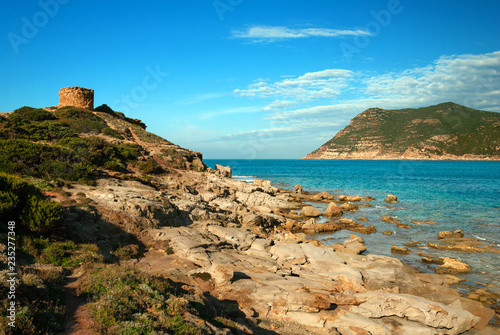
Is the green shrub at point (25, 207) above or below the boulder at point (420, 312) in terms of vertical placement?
above

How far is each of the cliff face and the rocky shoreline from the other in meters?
151

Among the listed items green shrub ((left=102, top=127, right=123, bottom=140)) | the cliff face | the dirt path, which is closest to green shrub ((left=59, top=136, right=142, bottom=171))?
green shrub ((left=102, top=127, right=123, bottom=140))

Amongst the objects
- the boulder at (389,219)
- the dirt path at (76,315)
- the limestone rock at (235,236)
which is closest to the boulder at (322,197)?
the boulder at (389,219)

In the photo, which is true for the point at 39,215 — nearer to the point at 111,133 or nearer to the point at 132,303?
the point at 132,303

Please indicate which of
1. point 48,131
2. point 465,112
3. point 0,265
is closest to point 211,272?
point 0,265

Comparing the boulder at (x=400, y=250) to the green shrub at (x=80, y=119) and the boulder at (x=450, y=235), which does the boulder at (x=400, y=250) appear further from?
the green shrub at (x=80, y=119)

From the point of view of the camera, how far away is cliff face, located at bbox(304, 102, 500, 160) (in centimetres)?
13975

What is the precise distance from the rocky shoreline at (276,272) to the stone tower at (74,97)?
33.3m

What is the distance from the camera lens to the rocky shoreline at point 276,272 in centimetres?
1098

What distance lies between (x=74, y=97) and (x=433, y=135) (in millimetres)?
171785

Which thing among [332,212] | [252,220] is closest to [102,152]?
[252,220]

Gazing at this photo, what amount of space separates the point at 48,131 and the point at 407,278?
1551 inches

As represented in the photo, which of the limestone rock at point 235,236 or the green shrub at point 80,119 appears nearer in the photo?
the limestone rock at point 235,236

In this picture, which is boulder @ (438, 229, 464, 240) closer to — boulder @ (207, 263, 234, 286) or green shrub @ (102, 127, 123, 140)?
boulder @ (207, 263, 234, 286)
